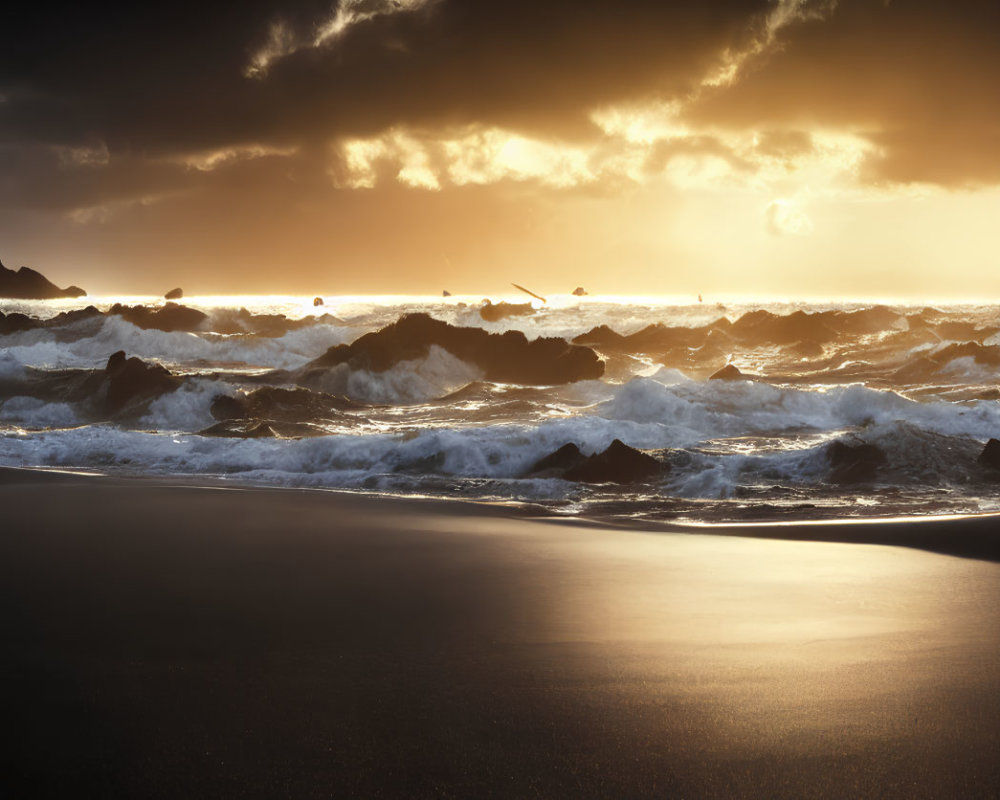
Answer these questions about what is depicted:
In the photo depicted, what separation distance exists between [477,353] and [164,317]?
83.5 ft

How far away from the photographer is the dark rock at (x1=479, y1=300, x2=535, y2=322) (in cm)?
6362

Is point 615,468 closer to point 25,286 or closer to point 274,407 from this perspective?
point 274,407

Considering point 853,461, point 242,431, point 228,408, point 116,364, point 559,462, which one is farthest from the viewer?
point 116,364

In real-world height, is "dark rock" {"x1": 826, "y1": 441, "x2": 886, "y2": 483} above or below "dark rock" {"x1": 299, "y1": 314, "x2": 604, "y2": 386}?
below

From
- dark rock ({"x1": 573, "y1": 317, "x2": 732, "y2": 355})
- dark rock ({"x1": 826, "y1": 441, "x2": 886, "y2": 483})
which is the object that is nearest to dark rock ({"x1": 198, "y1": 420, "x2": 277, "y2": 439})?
dark rock ({"x1": 826, "y1": 441, "x2": 886, "y2": 483})

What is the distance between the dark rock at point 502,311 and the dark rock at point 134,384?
40.1 m

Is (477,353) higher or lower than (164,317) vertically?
lower

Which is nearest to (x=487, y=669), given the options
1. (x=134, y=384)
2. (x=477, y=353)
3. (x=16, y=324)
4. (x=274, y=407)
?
(x=274, y=407)

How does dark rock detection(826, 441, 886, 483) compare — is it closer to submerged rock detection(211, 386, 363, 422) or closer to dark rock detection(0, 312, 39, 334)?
submerged rock detection(211, 386, 363, 422)

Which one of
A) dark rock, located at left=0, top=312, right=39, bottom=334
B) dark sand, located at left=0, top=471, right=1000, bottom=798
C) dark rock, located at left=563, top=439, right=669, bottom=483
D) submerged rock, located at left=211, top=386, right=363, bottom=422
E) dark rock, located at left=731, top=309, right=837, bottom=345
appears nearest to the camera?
dark sand, located at left=0, top=471, right=1000, bottom=798

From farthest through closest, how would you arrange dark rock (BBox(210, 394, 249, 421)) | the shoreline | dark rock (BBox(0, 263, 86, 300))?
1. dark rock (BBox(0, 263, 86, 300))
2. dark rock (BBox(210, 394, 249, 421))
3. the shoreline

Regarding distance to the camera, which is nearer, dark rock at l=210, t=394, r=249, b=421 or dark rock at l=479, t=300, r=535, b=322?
dark rock at l=210, t=394, r=249, b=421

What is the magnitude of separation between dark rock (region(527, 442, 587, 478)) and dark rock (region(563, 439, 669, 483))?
1.00 ft

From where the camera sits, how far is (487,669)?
3477mm
